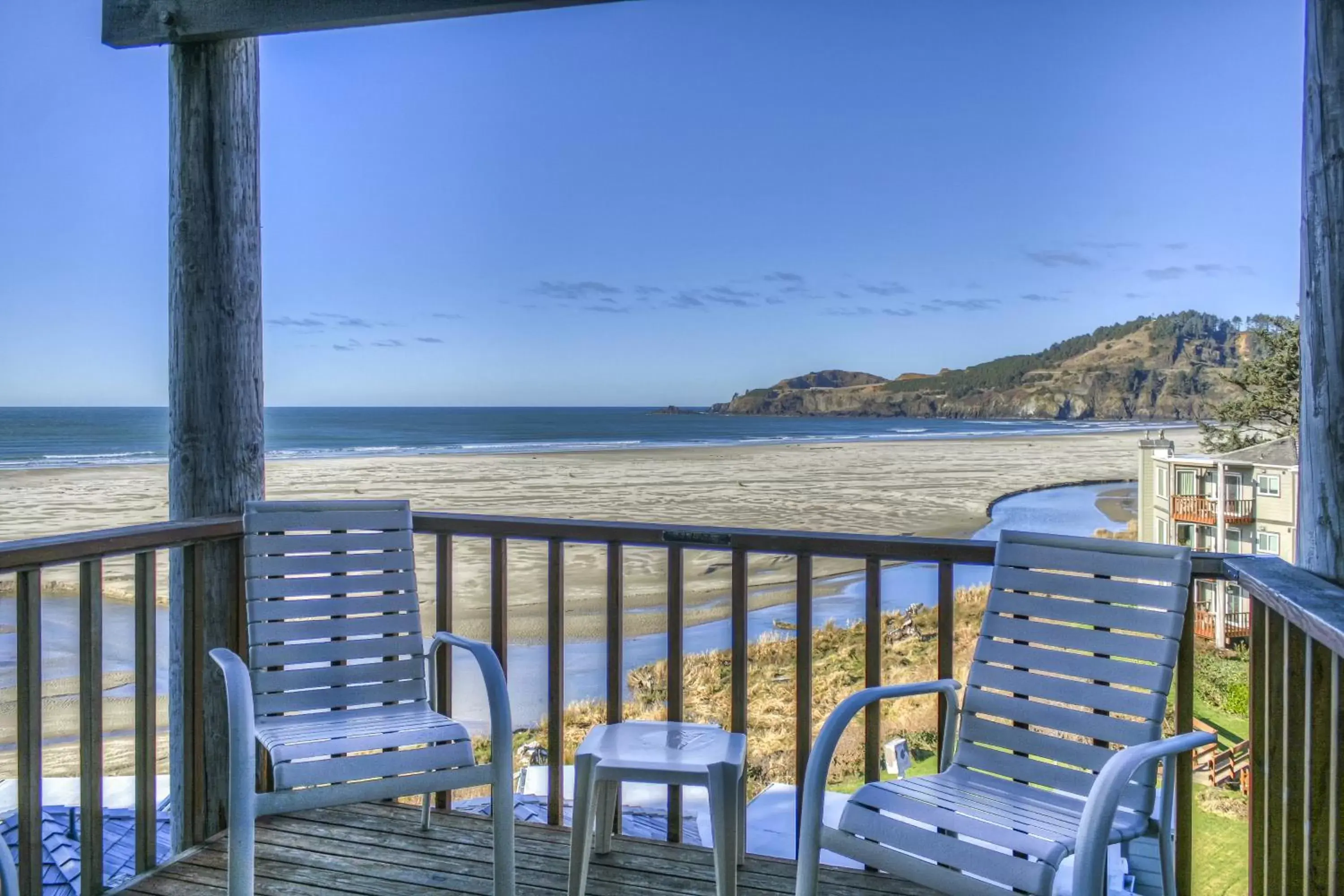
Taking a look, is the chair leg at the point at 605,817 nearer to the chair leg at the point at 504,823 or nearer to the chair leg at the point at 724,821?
the chair leg at the point at 504,823

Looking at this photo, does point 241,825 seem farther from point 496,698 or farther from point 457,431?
point 457,431

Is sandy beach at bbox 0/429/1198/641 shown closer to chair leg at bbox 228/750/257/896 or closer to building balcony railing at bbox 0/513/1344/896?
building balcony railing at bbox 0/513/1344/896

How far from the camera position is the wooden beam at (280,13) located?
2.72m

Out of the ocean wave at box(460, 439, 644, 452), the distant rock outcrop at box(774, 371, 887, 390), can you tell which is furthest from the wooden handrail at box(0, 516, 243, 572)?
the ocean wave at box(460, 439, 644, 452)

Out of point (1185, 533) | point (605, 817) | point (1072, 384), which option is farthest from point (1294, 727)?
point (1072, 384)

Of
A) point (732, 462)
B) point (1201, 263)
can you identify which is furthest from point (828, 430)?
point (1201, 263)

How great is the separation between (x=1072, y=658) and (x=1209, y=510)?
11.7m

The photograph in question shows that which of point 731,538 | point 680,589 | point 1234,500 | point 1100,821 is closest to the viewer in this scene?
point 1100,821

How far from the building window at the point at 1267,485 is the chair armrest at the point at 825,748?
1112 centimetres

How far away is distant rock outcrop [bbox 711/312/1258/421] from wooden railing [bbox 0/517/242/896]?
68.2 feet

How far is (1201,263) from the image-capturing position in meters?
22.1

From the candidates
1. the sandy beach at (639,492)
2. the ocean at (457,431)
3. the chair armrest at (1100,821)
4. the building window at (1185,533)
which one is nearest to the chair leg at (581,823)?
the chair armrest at (1100,821)

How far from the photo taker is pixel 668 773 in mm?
2010

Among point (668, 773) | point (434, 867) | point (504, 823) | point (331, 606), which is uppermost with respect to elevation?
point (331, 606)
